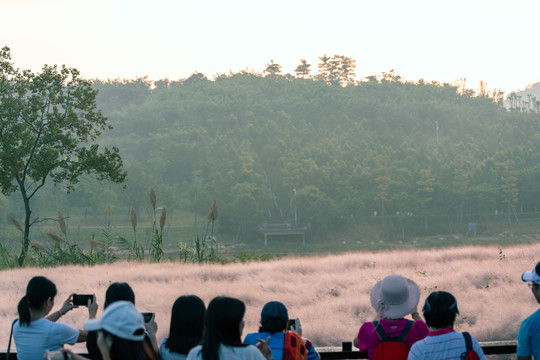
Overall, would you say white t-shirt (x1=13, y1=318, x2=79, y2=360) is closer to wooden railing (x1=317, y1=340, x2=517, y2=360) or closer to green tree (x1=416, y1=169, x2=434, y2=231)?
wooden railing (x1=317, y1=340, x2=517, y2=360)

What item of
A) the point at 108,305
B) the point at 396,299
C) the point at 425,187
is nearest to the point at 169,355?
the point at 108,305

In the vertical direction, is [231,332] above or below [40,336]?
above

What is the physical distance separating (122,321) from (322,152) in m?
98.7

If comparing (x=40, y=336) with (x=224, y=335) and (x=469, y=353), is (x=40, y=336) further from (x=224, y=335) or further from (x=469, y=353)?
(x=469, y=353)

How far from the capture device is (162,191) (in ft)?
292

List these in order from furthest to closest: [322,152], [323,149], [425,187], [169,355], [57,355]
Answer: [323,149]
[322,152]
[425,187]
[169,355]
[57,355]

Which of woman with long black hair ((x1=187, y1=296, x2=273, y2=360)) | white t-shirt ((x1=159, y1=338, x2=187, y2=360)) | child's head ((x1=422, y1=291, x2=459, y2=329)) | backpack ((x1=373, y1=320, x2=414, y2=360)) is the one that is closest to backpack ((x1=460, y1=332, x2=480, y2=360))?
child's head ((x1=422, y1=291, x2=459, y2=329))

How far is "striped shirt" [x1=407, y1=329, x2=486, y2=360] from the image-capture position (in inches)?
113

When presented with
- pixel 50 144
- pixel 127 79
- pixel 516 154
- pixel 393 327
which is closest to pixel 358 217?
pixel 516 154

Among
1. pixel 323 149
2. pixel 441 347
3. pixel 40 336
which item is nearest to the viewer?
pixel 441 347

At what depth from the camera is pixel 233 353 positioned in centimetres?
262

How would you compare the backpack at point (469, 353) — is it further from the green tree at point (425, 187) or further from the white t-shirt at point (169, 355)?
the green tree at point (425, 187)

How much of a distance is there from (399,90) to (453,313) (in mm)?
144133

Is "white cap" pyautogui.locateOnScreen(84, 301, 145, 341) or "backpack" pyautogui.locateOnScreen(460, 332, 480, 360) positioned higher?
"white cap" pyautogui.locateOnScreen(84, 301, 145, 341)
